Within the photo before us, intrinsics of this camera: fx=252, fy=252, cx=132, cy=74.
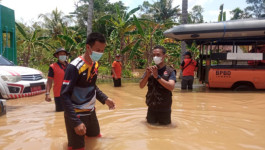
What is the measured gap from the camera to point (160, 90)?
4.07 metres

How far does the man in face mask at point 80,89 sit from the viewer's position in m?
2.62

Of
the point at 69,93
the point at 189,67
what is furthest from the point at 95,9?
the point at 69,93

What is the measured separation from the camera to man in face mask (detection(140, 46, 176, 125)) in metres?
3.94

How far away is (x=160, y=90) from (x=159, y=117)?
480 millimetres

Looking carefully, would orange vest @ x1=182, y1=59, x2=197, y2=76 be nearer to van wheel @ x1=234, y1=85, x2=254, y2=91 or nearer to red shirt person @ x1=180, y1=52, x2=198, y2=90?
red shirt person @ x1=180, y1=52, x2=198, y2=90

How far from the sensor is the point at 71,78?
2.66m

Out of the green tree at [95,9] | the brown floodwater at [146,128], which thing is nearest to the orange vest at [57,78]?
the brown floodwater at [146,128]

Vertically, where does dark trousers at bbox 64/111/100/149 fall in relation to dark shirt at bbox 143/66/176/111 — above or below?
below

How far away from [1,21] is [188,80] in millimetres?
8521

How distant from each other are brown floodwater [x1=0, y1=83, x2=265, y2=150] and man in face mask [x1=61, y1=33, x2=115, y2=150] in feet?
2.11

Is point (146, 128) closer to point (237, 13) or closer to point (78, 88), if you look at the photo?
point (78, 88)

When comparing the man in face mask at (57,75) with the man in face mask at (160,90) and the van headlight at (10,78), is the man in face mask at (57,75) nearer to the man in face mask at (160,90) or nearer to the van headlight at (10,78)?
the van headlight at (10,78)

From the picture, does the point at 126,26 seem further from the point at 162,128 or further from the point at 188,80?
the point at 162,128

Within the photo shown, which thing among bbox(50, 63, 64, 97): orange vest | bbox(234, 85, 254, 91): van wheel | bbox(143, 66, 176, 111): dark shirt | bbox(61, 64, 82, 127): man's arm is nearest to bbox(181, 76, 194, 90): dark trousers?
bbox(234, 85, 254, 91): van wheel
